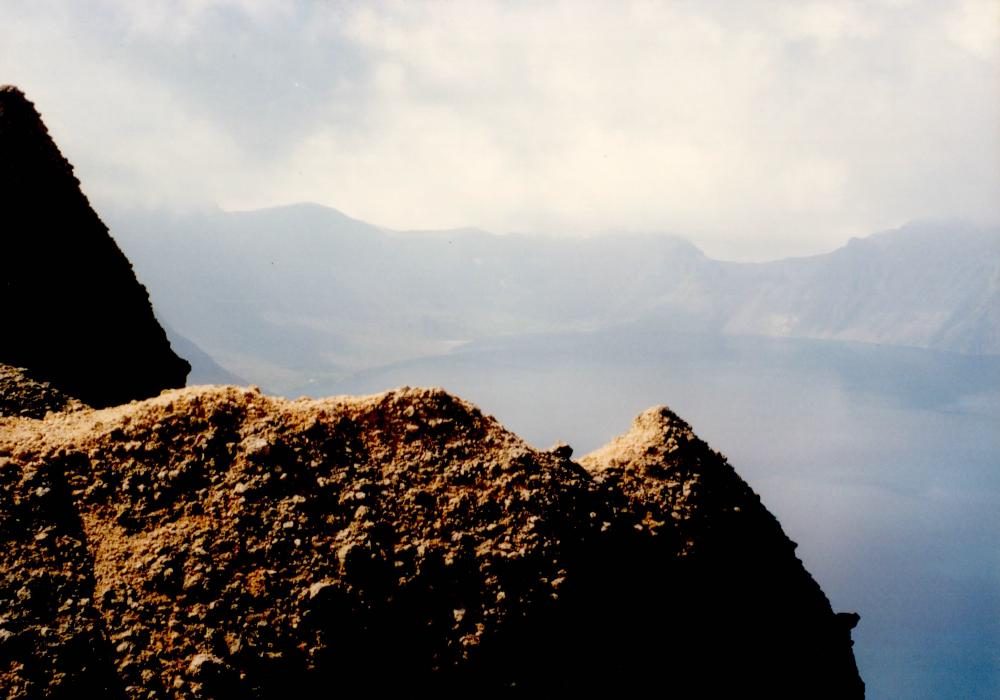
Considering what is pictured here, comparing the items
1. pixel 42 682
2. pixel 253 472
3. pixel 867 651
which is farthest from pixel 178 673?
pixel 867 651

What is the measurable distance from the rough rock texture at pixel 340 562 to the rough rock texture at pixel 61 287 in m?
4.27

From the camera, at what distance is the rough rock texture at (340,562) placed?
7305 mm

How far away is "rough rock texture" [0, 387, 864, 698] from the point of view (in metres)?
7.30

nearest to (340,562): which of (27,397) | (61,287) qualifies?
(27,397)

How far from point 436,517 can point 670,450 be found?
4.93m

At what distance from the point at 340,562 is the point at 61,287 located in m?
11.5

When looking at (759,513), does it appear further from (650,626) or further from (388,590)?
(388,590)

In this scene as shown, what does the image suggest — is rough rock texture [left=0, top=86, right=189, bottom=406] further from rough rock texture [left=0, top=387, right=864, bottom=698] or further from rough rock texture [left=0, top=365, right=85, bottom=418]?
rough rock texture [left=0, top=387, right=864, bottom=698]

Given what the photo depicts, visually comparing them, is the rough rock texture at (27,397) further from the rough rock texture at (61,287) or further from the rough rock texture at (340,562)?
the rough rock texture at (340,562)

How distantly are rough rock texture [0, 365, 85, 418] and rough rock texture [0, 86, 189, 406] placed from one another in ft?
1.74

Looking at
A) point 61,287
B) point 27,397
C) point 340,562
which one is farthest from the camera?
point 61,287

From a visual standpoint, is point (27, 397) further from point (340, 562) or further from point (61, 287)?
point (340, 562)

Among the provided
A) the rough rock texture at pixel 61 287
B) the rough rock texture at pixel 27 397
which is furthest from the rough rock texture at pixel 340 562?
the rough rock texture at pixel 61 287

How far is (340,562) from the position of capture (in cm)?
791
